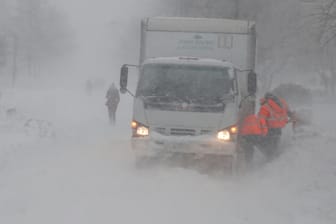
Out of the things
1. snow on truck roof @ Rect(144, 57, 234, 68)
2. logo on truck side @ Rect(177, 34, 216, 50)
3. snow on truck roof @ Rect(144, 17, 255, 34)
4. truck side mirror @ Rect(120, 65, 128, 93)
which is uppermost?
snow on truck roof @ Rect(144, 17, 255, 34)

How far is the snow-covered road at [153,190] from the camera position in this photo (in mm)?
6816

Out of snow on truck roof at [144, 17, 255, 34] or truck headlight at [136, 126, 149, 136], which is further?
snow on truck roof at [144, 17, 255, 34]

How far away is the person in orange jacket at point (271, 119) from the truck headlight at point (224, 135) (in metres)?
2.25

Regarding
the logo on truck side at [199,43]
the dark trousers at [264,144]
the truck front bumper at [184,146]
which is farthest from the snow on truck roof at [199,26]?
the truck front bumper at [184,146]

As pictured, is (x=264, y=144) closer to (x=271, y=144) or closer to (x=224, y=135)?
(x=271, y=144)

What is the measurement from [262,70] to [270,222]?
24.5m

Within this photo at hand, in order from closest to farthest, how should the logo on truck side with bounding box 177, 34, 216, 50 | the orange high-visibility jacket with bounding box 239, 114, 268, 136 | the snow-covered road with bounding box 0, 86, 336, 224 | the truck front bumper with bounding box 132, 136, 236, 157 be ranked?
the snow-covered road with bounding box 0, 86, 336, 224 < the truck front bumper with bounding box 132, 136, 236, 157 < the orange high-visibility jacket with bounding box 239, 114, 268, 136 < the logo on truck side with bounding box 177, 34, 216, 50

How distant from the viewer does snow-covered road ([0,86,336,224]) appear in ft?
22.4

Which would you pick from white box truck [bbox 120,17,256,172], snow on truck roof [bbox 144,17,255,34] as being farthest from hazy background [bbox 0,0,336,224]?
snow on truck roof [bbox 144,17,255,34]

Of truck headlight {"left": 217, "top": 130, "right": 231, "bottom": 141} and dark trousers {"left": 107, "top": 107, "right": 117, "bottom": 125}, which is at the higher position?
truck headlight {"left": 217, "top": 130, "right": 231, "bottom": 141}

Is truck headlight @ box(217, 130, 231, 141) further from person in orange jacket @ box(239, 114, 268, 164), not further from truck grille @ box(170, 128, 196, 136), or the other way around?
person in orange jacket @ box(239, 114, 268, 164)

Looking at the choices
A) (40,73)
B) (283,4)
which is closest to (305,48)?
(283,4)

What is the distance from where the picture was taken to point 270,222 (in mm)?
6812

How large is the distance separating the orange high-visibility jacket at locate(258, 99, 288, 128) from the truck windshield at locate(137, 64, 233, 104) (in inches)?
81.2
